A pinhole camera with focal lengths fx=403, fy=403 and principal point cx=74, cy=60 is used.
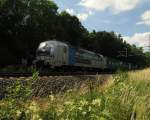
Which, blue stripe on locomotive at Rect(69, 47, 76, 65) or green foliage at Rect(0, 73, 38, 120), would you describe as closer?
green foliage at Rect(0, 73, 38, 120)

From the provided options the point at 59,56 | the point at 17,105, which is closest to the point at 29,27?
the point at 59,56

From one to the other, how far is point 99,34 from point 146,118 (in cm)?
10594

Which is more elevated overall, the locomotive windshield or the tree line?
the tree line

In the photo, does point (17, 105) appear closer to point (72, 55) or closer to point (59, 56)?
point (59, 56)

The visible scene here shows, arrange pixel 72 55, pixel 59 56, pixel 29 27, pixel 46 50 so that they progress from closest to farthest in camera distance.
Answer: pixel 59 56, pixel 46 50, pixel 72 55, pixel 29 27

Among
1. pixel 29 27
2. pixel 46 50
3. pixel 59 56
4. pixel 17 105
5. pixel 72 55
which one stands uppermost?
pixel 29 27

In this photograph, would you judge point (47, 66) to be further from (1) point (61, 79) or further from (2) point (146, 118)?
(2) point (146, 118)

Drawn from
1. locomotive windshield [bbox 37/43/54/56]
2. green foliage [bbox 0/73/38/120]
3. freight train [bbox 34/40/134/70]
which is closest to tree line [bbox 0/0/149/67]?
freight train [bbox 34/40/134/70]

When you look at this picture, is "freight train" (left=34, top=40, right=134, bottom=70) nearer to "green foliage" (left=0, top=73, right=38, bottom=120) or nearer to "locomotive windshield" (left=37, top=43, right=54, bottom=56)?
"locomotive windshield" (left=37, top=43, right=54, bottom=56)

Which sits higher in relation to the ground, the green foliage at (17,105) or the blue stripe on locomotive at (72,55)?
the blue stripe on locomotive at (72,55)

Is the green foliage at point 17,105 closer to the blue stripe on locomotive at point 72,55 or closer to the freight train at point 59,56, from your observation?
the freight train at point 59,56

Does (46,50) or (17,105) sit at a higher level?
(46,50)

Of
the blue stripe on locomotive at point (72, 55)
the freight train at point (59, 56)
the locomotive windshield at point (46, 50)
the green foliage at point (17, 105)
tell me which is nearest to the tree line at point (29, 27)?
the freight train at point (59, 56)

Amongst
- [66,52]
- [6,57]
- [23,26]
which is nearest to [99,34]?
[23,26]
